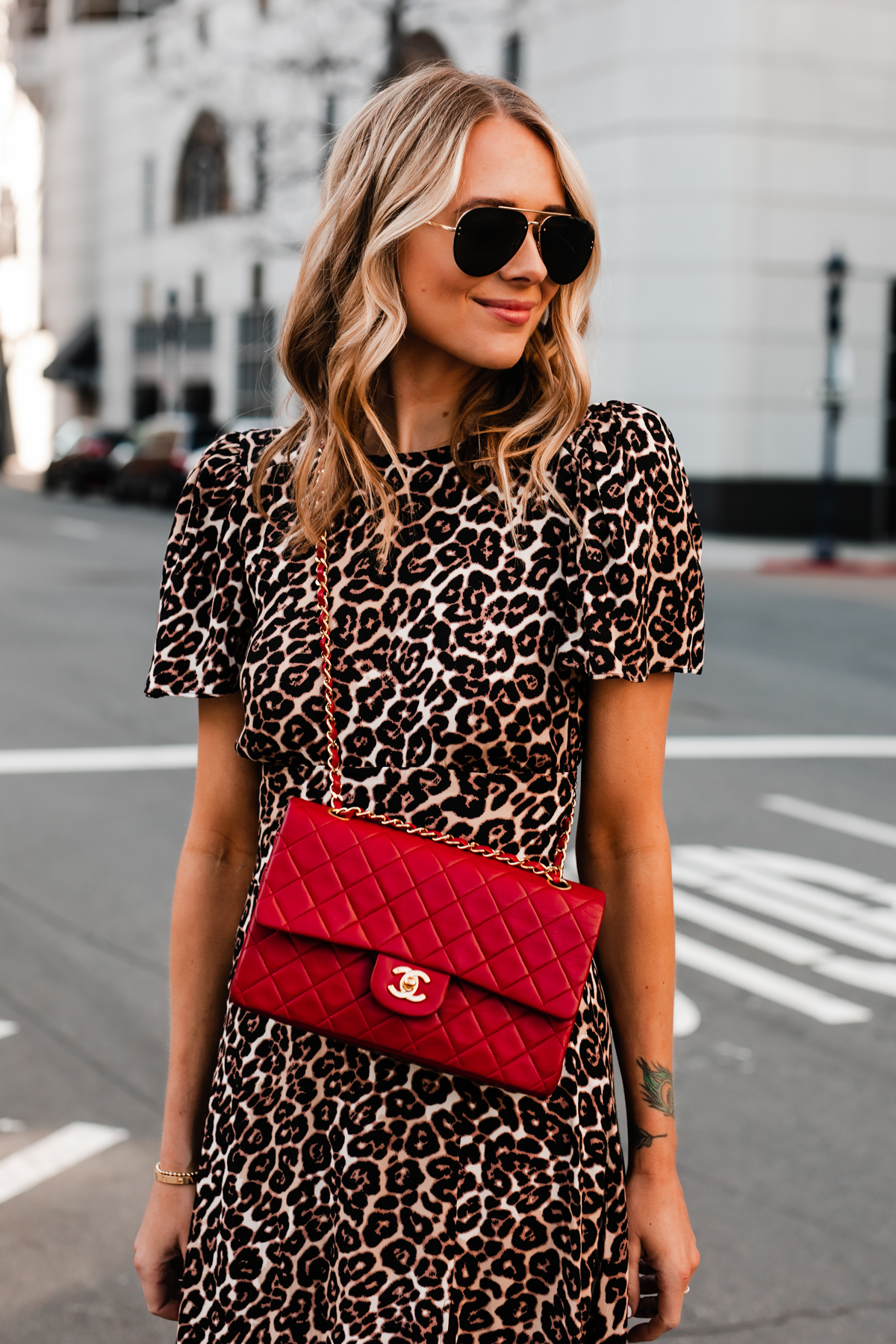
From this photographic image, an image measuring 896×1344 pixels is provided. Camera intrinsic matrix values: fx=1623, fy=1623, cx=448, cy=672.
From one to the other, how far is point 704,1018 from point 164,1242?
10.6 ft

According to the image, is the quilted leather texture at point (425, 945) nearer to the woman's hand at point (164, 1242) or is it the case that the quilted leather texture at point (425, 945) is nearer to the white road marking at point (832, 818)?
the woman's hand at point (164, 1242)

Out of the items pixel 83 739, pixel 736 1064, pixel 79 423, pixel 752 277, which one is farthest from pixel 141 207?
pixel 736 1064

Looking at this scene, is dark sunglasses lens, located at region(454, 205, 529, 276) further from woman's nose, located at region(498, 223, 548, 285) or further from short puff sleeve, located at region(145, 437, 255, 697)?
short puff sleeve, located at region(145, 437, 255, 697)

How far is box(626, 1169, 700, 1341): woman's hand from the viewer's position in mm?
1827

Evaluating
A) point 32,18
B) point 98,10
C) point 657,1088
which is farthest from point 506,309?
point 32,18

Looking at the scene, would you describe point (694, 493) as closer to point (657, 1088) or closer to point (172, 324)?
point (172, 324)

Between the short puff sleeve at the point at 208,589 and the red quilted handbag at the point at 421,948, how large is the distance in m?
0.28

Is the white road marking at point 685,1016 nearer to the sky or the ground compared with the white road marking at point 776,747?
nearer to the ground

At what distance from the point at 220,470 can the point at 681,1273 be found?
107 cm

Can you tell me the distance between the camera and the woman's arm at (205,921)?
1946 millimetres

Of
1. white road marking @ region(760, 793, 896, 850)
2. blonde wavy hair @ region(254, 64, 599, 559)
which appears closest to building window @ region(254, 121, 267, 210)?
white road marking @ region(760, 793, 896, 850)

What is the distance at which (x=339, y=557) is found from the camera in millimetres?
1843

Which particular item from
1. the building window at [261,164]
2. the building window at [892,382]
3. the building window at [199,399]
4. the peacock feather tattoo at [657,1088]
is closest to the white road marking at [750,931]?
the peacock feather tattoo at [657,1088]

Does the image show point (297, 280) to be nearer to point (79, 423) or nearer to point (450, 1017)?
point (450, 1017)
